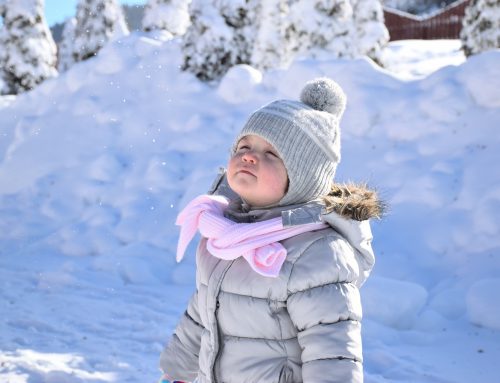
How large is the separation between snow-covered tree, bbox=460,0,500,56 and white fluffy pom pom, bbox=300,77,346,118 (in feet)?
30.4

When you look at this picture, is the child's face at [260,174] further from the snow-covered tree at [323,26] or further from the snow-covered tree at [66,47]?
the snow-covered tree at [66,47]

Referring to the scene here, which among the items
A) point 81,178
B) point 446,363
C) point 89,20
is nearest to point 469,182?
point 446,363

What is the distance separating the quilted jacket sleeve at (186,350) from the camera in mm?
2439

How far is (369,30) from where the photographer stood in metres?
13.9

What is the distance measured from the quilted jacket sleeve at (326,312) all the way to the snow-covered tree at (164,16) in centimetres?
1338

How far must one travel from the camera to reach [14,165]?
9242 millimetres

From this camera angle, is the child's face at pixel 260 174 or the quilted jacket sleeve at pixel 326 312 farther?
the child's face at pixel 260 174

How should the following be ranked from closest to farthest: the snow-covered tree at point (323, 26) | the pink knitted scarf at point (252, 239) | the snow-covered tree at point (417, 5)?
the pink knitted scarf at point (252, 239), the snow-covered tree at point (323, 26), the snow-covered tree at point (417, 5)

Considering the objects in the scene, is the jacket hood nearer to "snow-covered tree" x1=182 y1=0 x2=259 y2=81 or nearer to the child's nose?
the child's nose

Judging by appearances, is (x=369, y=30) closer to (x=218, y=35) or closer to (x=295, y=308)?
(x=218, y=35)

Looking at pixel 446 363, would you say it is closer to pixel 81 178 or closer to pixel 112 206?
pixel 112 206

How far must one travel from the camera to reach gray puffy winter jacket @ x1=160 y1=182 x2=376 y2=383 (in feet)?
6.10

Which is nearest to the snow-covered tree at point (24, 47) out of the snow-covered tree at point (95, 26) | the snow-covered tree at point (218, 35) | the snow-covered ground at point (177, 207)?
the snow-covered tree at point (95, 26)

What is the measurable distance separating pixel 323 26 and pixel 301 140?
10.6 m
